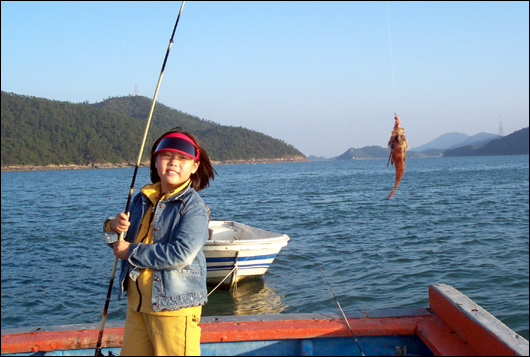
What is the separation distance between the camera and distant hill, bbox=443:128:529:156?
14200cm

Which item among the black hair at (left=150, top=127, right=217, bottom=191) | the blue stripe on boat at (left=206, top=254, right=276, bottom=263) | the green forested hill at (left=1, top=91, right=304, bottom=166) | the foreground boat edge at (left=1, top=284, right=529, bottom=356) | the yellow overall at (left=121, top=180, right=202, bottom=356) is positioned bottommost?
the blue stripe on boat at (left=206, top=254, right=276, bottom=263)

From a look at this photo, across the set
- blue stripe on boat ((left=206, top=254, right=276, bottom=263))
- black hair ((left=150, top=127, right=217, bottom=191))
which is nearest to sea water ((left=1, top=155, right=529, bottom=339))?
blue stripe on boat ((left=206, top=254, right=276, bottom=263))

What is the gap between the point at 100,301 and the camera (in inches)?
404

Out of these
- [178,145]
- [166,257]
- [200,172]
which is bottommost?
[166,257]

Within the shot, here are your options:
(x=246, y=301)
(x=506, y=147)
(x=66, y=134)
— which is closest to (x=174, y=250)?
(x=246, y=301)

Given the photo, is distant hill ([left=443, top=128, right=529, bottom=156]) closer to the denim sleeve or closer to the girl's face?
the girl's face

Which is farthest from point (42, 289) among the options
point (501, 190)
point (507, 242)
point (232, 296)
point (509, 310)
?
point (501, 190)

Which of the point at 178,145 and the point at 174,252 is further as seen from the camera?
the point at 178,145

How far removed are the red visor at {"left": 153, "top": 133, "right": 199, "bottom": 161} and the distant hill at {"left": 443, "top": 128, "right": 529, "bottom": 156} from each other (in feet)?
499

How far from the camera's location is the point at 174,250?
2.50 metres

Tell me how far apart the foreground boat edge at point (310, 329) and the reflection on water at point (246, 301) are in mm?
5479

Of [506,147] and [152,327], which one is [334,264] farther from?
[506,147]

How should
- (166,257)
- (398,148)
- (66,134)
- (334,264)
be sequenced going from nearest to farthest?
(166,257) → (398,148) → (334,264) → (66,134)

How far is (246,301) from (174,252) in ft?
24.8
